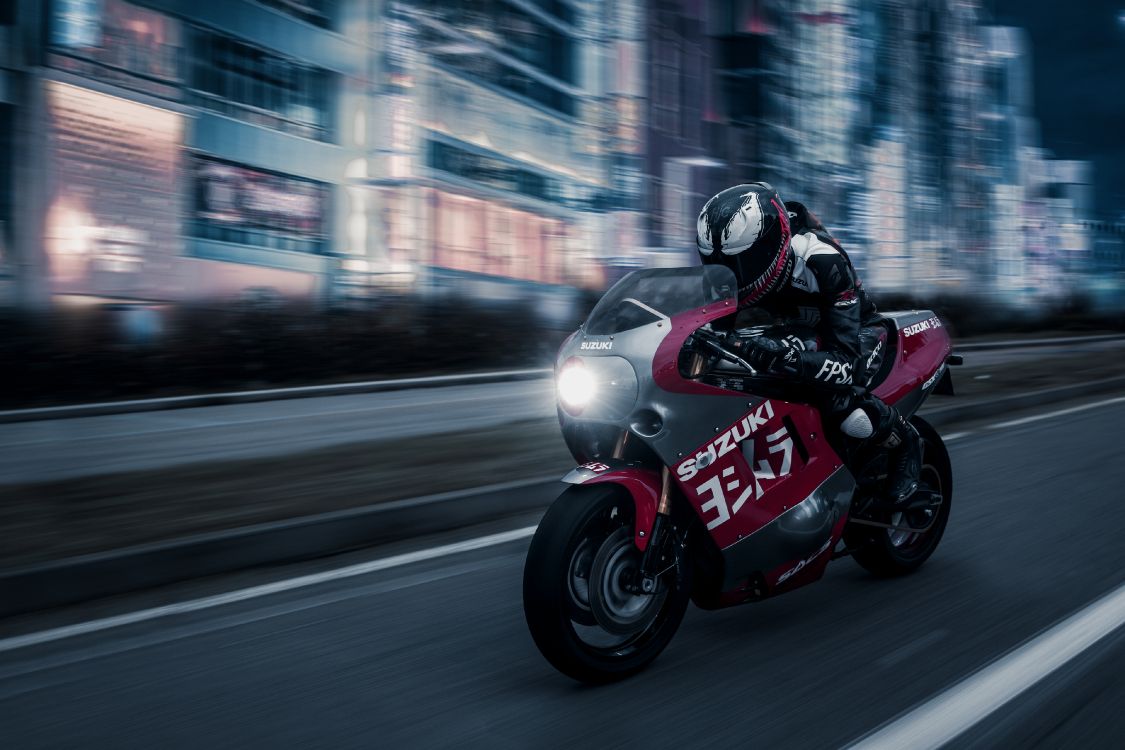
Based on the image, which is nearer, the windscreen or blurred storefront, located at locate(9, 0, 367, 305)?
the windscreen

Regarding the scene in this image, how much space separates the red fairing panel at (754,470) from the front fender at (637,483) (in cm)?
10

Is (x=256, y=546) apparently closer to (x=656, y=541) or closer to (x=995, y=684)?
(x=656, y=541)

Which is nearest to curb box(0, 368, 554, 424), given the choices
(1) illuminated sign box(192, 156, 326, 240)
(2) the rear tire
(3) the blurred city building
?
(3) the blurred city building

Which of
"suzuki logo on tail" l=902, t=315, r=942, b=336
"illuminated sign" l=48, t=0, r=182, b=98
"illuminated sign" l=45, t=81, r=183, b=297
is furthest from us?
"illuminated sign" l=45, t=81, r=183, b=297

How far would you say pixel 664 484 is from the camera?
3863 mm

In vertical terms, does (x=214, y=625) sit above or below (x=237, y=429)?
below

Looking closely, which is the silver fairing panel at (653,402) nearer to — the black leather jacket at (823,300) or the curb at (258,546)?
the black leather jacket at (823,300)

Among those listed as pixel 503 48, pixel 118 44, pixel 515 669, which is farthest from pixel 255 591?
pixel 503 48

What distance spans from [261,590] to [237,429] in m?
6.81

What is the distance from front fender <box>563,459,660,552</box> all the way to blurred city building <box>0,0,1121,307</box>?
1534 cm

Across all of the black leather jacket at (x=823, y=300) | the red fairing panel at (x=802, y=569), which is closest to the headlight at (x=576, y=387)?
the black leather jacket at (x=823, y=300)

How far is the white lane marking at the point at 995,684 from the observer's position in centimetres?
333

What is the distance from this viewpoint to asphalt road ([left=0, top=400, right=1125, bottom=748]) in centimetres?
345

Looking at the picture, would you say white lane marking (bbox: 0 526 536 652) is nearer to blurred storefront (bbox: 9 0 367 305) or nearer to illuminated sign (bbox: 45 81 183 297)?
blurred storefront (bbox: 9 0 367 305)
